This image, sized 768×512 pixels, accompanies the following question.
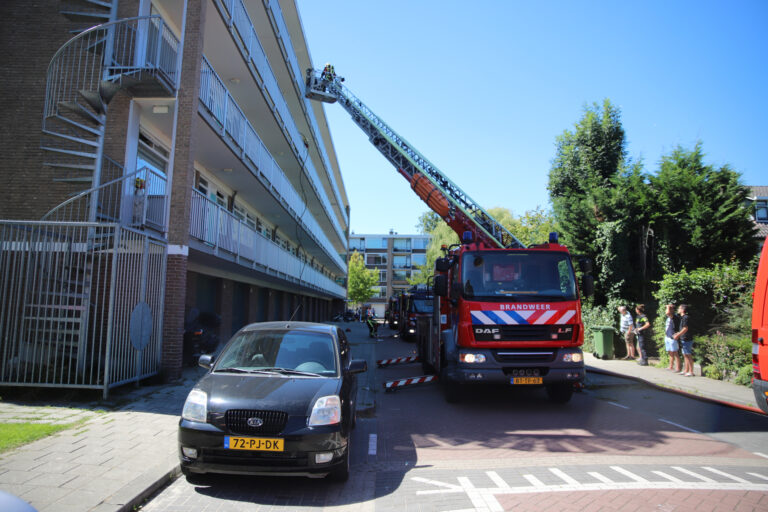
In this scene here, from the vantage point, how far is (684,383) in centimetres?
1022

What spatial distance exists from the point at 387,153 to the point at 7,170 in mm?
13368

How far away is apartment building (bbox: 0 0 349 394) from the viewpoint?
731 cm

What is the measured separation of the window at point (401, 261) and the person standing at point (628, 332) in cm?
7148

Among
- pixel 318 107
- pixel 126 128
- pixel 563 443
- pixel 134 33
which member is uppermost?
pixel 318 107

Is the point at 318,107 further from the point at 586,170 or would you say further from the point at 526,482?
the point at 526,482

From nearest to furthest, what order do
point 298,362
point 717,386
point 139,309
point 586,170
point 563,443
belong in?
point 298,362 < point 563,443 < point 139,309 < point 717,386 < point 586,170

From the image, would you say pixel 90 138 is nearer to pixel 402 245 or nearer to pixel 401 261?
pixel 401 261

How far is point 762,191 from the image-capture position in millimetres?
34875

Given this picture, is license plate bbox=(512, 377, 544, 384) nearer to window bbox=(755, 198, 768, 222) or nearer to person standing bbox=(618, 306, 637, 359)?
person standing bbox=(618, 306, 637, 359)

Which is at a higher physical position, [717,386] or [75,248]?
[75,248]

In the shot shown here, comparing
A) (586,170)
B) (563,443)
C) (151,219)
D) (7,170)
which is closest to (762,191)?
(586,170)

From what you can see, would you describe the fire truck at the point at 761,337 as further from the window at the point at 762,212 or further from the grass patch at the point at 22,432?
the window at the point at 762,212

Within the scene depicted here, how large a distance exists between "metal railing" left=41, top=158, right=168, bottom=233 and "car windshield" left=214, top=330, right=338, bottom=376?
191 inches

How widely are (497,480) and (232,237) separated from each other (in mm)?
9668
